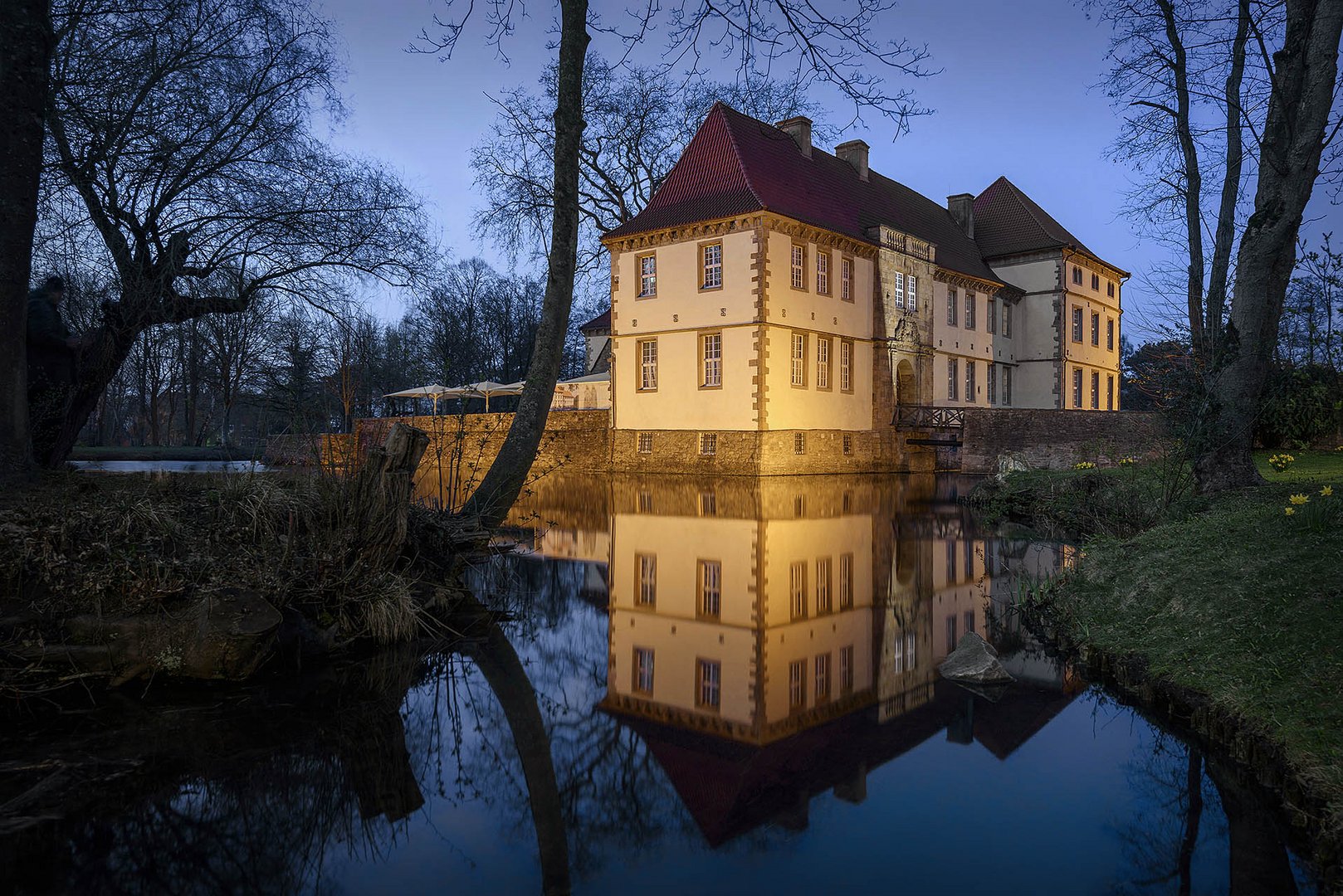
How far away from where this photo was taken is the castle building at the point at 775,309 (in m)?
25.4

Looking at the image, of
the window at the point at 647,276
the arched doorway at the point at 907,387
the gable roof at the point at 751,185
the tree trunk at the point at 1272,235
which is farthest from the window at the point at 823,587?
the arched doorway at the point at 907,387

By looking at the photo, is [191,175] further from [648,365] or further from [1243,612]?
[648,365]

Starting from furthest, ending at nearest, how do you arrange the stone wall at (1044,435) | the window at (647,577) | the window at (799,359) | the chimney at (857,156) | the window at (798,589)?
1. the chimney at (857,156)
2. the window at (799,359)
3. the stone wall at (1044,435)
4. the window at (647,577)
5. the window at (798,589)

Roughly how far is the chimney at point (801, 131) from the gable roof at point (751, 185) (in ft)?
0.75

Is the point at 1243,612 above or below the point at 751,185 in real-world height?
below

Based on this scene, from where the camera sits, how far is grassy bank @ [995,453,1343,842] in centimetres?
377

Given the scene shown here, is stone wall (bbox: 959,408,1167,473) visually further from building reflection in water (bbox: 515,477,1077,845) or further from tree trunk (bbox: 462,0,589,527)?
tree trunk (bbox: 462,0,589,527)

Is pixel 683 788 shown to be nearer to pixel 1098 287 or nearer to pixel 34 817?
pixel 34 817

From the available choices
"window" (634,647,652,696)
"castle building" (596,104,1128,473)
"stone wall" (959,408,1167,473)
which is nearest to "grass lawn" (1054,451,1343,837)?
"window" (634,647,652,696)

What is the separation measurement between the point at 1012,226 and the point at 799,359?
20.8 meters

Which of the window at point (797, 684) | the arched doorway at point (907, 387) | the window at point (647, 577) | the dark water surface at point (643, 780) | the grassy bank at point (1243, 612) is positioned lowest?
the dark water surface at point (643, 780)

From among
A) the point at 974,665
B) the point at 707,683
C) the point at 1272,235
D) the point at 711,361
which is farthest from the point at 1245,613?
the point at 711,361

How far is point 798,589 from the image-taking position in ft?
26.7

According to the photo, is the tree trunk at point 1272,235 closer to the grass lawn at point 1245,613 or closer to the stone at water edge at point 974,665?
the grass lawn at point 1245,613
